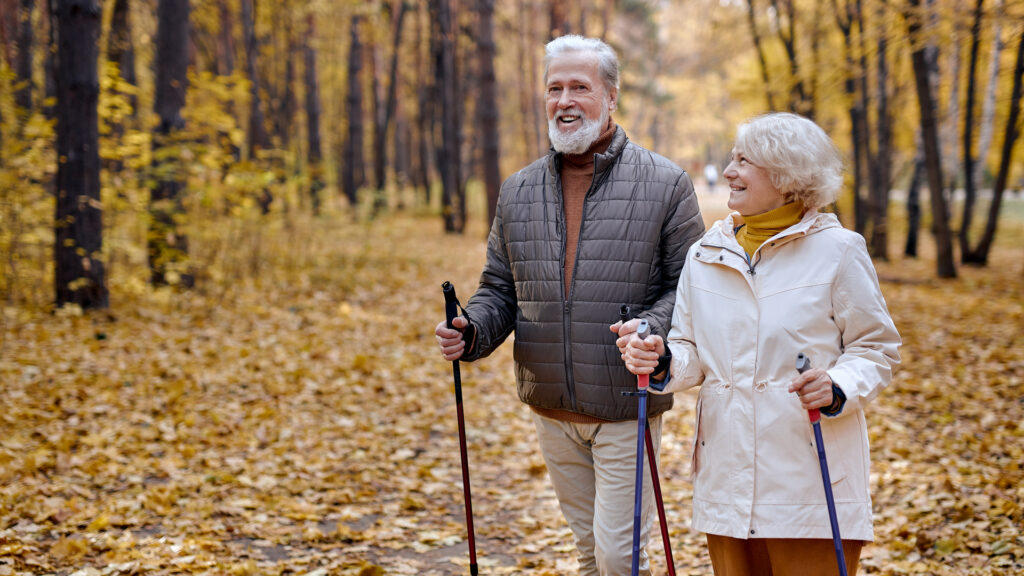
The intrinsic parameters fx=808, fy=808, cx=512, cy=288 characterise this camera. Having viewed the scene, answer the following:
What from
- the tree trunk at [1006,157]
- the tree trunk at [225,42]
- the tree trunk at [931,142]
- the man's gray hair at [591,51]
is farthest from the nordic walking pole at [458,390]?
the tree trunk at [225,42]

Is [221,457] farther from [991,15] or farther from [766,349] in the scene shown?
[991,15]

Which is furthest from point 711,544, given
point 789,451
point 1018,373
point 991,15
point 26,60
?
point 26,60

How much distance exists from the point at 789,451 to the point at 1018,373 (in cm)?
674

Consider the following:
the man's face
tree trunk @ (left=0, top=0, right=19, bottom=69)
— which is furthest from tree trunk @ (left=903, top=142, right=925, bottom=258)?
tree trunk @ (left=0, top=0, right=19, bottom=69)

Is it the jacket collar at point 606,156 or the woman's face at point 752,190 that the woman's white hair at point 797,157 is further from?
the jacket collar at point 606,156

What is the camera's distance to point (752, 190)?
2.58m

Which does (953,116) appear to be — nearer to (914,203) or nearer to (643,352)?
(914,203)

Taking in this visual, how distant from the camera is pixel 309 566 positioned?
4391mm

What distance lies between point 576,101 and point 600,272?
2.16ft

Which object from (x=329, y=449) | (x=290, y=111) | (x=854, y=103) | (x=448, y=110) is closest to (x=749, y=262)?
(x=329, y=449)

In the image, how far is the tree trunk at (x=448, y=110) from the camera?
60.9 ft

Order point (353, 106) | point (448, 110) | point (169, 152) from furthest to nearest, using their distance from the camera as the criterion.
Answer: point (353, 106) < point (448, 110) < point (169, 152)

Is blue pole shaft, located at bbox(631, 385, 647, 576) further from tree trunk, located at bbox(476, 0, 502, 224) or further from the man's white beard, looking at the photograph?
tree trunk, located at bbox(476, 0, 502, 224)

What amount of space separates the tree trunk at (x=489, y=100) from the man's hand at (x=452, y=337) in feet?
35.3
